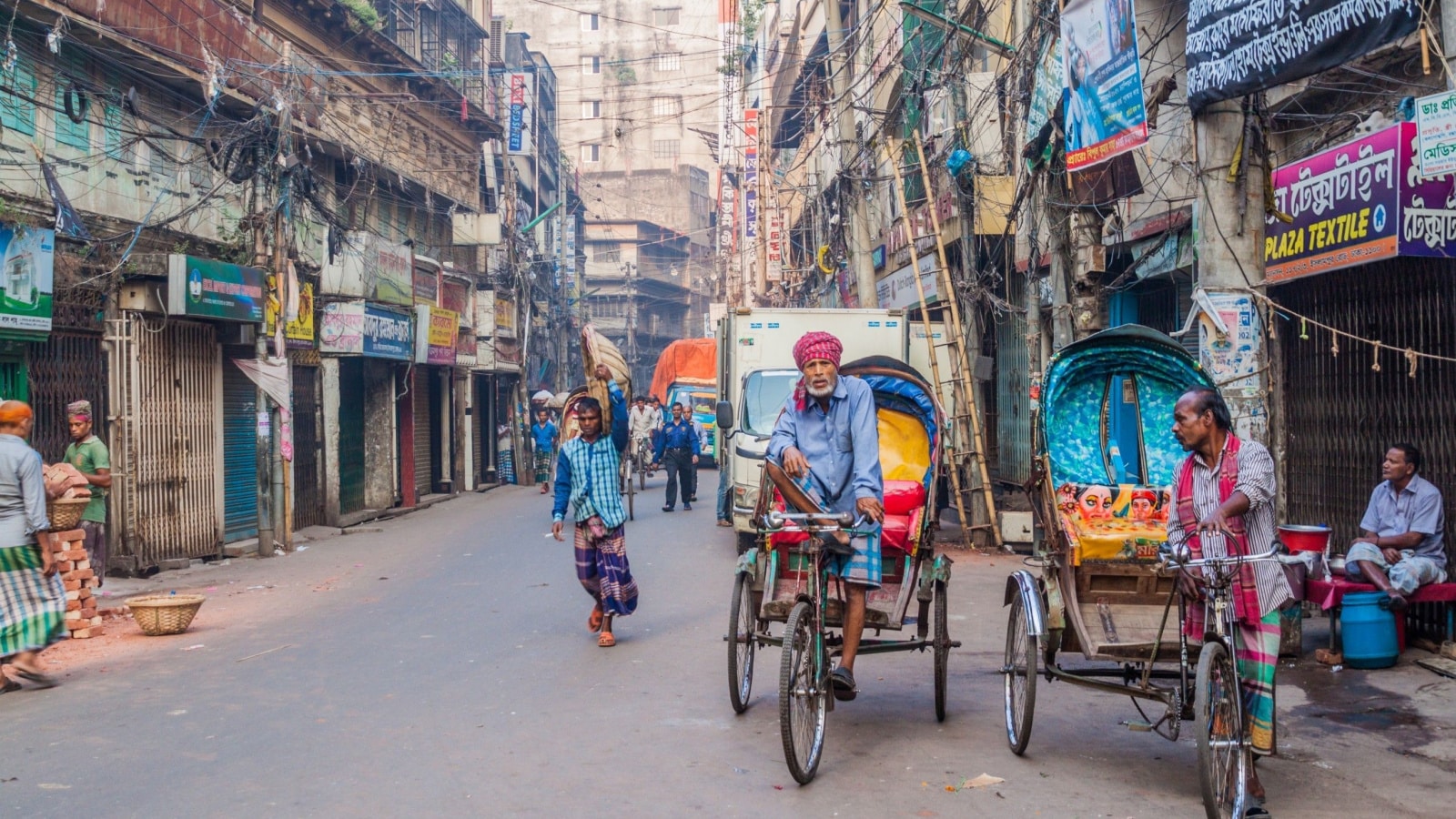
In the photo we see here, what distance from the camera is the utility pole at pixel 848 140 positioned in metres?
17.9

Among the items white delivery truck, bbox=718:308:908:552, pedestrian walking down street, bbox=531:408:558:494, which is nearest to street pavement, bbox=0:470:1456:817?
white delivery truck, bbox=718:308:908:552

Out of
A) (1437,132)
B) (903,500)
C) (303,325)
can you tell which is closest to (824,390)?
(903,500)

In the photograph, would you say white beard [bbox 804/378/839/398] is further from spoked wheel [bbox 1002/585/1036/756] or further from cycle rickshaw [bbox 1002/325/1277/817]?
spoked wheel [bbox 1002/585/1036/756]

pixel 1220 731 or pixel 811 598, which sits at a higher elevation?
pixel 811 598

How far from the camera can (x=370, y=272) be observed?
79.6 ft

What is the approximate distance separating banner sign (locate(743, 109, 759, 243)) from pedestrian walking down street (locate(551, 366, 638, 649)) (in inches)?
1322

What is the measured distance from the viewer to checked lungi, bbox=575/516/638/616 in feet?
31.3

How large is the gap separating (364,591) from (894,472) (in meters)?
5.62

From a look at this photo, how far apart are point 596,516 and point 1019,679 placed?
404 cm

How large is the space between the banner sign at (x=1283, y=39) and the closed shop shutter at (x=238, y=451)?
13749 millimetres

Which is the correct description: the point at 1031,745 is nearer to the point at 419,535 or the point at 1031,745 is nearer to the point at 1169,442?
the point at 1169,442

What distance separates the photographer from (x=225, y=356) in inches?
706

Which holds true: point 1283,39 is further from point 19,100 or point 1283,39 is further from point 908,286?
point 908,286

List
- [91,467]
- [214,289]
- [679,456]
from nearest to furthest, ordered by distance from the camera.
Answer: [91,467], [214,289], [679,456]
